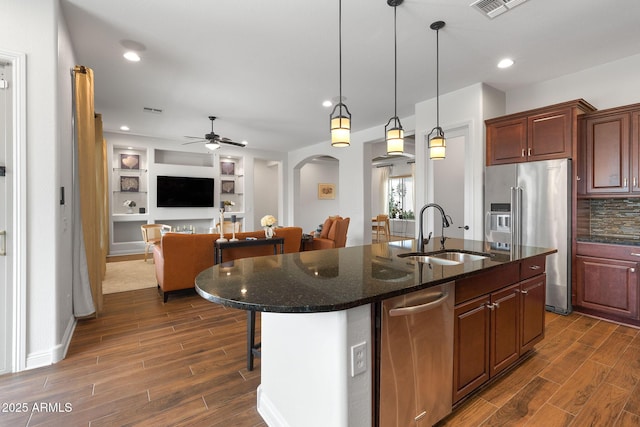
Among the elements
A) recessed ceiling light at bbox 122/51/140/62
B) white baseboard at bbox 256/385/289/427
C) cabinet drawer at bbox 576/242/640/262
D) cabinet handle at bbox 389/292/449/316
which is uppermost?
recessed ceiling light at bbox 122/51/140/62

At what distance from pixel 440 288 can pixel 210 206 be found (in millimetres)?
7479

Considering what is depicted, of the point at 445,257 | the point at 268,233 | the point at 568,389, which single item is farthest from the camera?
the point at 268,233

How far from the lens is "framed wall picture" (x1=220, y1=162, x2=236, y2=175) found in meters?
8.61

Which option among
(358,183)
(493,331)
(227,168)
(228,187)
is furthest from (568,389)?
(227,168)

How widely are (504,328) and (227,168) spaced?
8.00 metres

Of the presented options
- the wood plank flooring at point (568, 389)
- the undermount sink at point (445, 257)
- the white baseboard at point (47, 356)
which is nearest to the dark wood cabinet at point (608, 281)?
the wood plank flooring at point (568, 389)

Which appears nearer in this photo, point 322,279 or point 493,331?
point 322,279

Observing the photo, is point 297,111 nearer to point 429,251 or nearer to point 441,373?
point 429,251

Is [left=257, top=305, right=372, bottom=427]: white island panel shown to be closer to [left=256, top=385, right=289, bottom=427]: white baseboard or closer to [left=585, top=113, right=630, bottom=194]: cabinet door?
[left=256, top=385, right=289, bottom=427]: white baseboard

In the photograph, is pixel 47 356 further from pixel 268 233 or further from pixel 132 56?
pixel 132 56

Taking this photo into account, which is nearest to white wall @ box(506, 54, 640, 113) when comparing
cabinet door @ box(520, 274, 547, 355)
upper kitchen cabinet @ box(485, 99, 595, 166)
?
upper kitchen cabinet @ box(485, 99, 595, 166)

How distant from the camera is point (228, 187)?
864 centimetres

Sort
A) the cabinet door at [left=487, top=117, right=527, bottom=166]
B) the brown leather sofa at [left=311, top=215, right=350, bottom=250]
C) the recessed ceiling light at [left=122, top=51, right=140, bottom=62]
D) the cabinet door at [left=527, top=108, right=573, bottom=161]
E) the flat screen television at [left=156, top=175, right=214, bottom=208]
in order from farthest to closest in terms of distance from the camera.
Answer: the flat screen television at [left=156, top=175, right=214, bottom=208]
the brown leather sofa at [left=311, top=215, right=350, bottom=250]
the cabinet door at [left=487, top=117, right=527, bottom=166]
the cabinet door at [left=527, top=108, right=573, bottom=161]
the recessed ceiling light at [left=122, top=51, right=140, bottom=62]

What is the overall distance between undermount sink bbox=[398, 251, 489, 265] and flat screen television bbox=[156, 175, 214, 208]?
6846 millimetres
